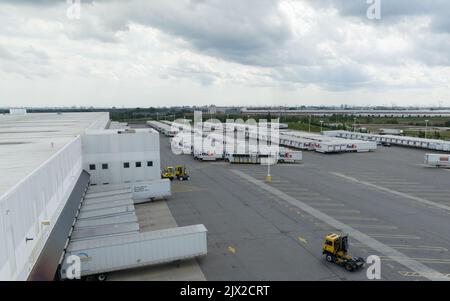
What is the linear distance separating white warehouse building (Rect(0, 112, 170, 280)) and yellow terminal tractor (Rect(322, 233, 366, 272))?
16372 millimetres

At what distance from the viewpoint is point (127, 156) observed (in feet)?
136

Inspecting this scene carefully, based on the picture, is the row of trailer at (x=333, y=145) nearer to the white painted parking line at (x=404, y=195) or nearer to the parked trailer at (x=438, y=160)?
the parked trailer at (x=438, y=160)

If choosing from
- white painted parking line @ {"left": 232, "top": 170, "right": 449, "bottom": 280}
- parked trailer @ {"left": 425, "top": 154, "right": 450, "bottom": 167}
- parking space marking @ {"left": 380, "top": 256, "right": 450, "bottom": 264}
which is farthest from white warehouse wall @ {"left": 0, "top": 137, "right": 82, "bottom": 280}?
parked trailer @ {"left": 425, "top": 154, "right": 450, "bottom": 167}

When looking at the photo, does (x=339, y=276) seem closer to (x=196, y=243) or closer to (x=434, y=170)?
(x=196, y=243)

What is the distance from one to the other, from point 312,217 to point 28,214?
77.2 ft

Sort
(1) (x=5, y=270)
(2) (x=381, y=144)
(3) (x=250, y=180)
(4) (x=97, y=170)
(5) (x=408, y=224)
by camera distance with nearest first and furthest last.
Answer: (1) (x=5, y=270) < (5) (x=408, y=224) < (4) (x=97, y=170) < (3) (x=250, y=180) < (2) (x=381, y=144)

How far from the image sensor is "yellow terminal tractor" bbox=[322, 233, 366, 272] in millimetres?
21750

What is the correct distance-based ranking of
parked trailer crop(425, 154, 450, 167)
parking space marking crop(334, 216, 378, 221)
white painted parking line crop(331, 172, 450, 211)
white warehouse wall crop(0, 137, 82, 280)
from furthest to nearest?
parked trailer crop(425, 154, 450, 167) → white painted parking line crop(331, 172, 450, 211) → parking space marking crop(334, 216, 378, 221) → white warehouse wall crop(0, 137, 82, 280)

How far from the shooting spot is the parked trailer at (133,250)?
66.9 ft

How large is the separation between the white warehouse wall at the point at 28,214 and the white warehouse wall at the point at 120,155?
46.1ft

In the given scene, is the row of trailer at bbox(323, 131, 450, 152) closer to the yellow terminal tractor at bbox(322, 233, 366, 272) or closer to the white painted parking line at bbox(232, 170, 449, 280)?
the white painted parking line at bbox(232, 170, 449, 280)

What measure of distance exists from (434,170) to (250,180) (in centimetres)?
3234

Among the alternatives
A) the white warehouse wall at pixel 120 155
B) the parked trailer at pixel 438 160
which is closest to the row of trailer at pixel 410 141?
the parked trailer at pixel 438 160

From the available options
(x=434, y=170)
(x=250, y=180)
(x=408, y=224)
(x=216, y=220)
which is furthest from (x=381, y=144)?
(x=216, y=220)
